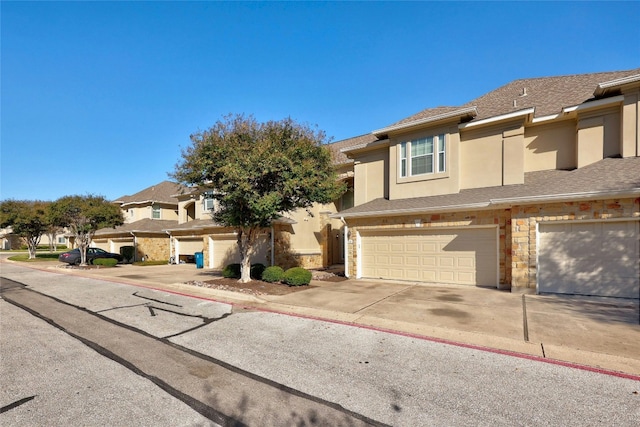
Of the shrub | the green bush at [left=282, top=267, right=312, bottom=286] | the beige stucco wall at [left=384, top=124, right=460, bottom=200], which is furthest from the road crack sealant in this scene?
the beige stucco wall at [left=384, top=124, right=460, bottom=200]

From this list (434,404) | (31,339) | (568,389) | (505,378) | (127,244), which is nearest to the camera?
(434,404)

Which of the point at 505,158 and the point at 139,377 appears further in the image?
the point at 505,158

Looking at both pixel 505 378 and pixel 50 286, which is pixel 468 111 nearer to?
pixel 505 378

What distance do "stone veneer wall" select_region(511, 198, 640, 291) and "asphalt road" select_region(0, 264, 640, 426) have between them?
6.26m

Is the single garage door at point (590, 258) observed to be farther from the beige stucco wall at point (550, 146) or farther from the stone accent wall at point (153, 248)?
the stone accent wall at point (153, 248)

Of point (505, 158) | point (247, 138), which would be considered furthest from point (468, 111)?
point (247, 138)

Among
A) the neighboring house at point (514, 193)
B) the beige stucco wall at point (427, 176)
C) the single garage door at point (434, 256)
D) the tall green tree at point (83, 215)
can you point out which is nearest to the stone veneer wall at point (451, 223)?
the neighboring house at point (514, 193)

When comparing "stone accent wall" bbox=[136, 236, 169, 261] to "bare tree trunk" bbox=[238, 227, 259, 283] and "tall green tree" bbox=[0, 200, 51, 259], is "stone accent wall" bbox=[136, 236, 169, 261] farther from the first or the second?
"bare tree trunk" bbox=[238, 227, 259, 283]

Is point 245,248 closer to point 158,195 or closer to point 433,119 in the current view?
point 433,119

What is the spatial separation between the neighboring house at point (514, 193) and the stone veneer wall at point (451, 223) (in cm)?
4

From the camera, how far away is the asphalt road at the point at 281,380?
139 inches

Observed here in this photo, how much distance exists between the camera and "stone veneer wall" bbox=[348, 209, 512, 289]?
11.0 metres

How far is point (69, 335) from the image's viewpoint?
21.4ft

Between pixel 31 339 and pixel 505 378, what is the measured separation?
8.83 meters
